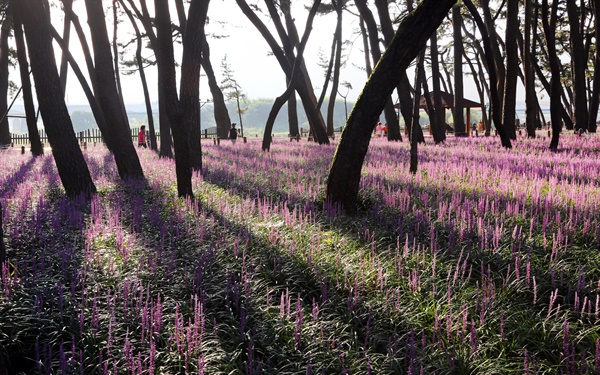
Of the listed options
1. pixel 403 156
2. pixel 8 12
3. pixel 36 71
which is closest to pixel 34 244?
pixel 36 71

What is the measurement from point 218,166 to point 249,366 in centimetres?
1099

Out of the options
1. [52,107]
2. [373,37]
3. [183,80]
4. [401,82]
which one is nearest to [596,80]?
[401,82]

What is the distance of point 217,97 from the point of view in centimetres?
3438

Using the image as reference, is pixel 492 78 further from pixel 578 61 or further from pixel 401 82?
pixel 578 61

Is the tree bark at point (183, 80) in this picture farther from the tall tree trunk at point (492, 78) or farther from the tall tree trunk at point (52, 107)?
the tall tree trunk at point (492, 78)

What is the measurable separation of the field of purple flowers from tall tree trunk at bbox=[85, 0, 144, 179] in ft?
12.1

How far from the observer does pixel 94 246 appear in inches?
202

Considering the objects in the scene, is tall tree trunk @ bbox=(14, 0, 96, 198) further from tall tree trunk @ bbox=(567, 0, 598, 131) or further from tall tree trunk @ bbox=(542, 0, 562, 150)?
tall tree trunk @ bbox=(567, 0, 598, 131)

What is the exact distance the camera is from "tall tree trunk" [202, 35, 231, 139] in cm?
3156

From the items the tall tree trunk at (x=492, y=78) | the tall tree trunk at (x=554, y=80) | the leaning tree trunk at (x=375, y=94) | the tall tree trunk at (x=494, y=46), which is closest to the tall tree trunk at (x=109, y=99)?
the leaning tree trunk at (x=375, y=94)

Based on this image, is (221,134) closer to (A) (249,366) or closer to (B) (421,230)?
(B) (421,230)

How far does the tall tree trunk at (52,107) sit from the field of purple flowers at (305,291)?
1.46m

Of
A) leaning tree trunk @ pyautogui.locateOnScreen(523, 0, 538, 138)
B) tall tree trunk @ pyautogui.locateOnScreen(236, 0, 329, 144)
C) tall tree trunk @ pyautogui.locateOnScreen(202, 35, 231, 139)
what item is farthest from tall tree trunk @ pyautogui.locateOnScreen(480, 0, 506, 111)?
tall tree trunk @ pyautogui.locateOnScreen(202, 35, 231, 139)

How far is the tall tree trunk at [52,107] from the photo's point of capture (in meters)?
9.03
